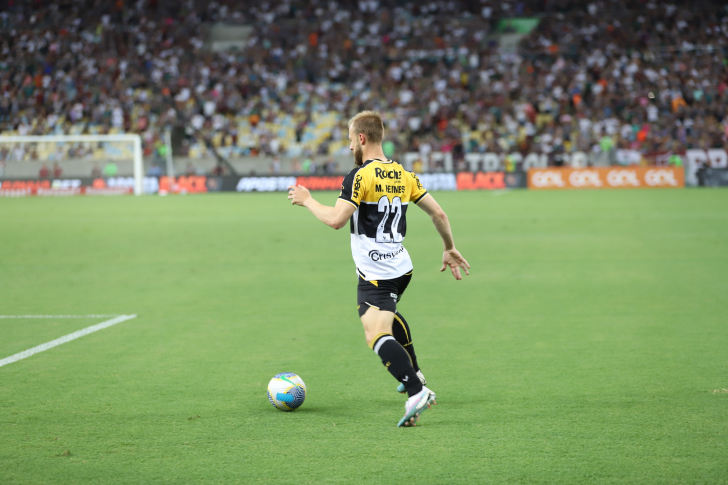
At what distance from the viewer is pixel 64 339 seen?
730 centimetres

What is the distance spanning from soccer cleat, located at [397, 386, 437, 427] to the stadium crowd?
3127 cm

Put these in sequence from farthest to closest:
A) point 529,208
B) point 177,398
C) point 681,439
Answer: point 529,208, point 177,398, point 681,439

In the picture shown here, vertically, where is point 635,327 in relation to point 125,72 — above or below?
below

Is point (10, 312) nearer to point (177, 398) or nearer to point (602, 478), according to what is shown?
point (177, 398)

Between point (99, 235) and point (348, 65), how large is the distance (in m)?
26.8

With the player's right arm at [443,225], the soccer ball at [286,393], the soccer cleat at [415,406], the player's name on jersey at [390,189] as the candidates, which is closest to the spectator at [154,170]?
the player's right arm at [443,225]

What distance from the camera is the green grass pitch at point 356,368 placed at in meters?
4.02

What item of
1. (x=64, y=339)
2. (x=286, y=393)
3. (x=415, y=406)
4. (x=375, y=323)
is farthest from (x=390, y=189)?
(x=64, y=339)

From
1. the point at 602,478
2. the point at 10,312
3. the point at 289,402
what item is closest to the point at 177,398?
the point at 289,402

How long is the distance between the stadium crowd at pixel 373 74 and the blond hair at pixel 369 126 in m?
30.9

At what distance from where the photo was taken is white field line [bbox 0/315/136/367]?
6.54 metres

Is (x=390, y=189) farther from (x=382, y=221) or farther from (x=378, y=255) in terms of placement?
(x=378, y=255)

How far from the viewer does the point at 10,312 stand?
870 centimetres

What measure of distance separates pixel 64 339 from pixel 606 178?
2989cm
